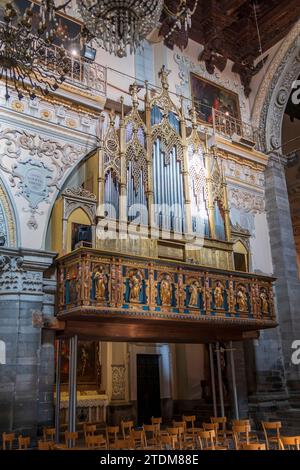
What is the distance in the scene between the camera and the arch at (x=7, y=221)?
10.3m

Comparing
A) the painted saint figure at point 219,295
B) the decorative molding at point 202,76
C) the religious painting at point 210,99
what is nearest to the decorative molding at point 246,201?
the religious painting at point 210,99

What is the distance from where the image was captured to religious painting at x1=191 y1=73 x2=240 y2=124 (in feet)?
52.6

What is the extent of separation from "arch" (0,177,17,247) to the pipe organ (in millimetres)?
1949

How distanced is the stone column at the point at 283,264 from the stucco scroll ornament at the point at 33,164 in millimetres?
7773

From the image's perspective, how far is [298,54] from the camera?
16.4m

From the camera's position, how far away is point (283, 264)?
50.5 feet

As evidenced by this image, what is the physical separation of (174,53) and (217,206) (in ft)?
20.4

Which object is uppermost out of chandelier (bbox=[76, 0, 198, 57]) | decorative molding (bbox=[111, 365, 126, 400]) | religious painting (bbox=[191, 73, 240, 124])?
religious painting (bbox=[191, 73, 240, 124])

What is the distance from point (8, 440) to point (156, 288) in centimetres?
427

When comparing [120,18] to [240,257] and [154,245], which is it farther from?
[240,257]

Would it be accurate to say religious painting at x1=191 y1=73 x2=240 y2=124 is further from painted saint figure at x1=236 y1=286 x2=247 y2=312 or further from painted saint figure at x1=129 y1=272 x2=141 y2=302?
painted saint figure at x1=129 y1=272 x2=141 y2=302

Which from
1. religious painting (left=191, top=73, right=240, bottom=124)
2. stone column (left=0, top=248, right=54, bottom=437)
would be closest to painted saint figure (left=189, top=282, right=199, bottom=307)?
stone column (left=0, top=248, right=54, bottom=437)

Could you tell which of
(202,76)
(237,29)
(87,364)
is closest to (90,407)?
(87,364)
